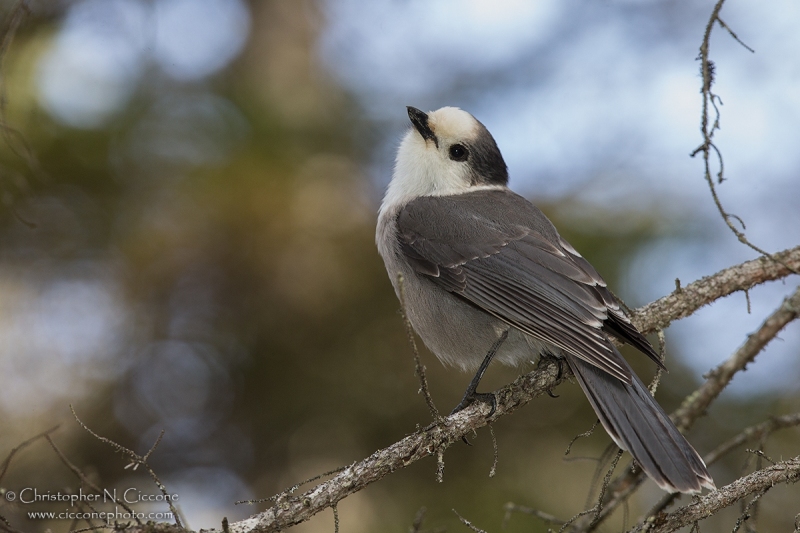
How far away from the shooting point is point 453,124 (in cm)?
380

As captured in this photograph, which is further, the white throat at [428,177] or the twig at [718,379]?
the white throat at [428,177]

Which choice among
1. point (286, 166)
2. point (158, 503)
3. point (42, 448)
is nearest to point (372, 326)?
point (286, 166)

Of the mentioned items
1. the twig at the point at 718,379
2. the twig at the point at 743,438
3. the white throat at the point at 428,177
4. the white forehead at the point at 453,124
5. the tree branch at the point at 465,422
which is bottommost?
the twig at the point at 743,438

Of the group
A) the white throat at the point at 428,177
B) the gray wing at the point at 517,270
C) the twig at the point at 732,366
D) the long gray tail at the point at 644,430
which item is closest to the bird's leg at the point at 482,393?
the gray wing at the point at 517,270

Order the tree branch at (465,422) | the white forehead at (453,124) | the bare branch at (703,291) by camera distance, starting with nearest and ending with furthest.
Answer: the tree branch at (465,422)
the bare branch at (703,291)
the white forehead at (453,124)

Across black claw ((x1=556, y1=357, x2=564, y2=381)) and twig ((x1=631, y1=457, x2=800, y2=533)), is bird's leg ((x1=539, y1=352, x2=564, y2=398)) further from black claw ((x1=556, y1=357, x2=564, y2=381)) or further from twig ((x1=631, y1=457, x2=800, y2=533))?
twig ((x1=631, y1=457, x2=800, y2=533))

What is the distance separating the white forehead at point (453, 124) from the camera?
12.5 ft

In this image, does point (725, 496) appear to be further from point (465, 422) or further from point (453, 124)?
point (453, 124)

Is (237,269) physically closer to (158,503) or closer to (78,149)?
(78,149)

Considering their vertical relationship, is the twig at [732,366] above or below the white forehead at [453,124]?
below

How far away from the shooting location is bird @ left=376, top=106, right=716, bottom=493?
8.67ft

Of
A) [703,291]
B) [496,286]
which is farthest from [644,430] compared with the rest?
[496,286]

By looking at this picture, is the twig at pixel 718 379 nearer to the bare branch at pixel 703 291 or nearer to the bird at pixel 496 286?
the bird at pixel 496 286

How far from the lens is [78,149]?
175 inches
